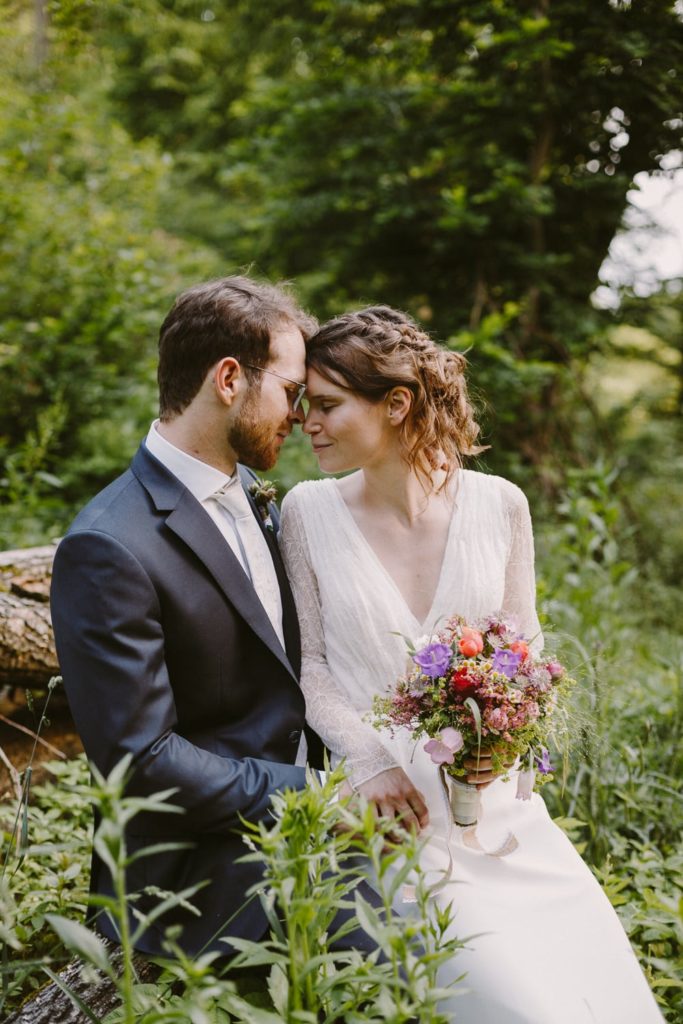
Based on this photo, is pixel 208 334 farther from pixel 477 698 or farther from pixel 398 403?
pixel 477 698

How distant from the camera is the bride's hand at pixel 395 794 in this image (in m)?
2.13

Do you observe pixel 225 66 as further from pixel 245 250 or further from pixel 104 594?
pixel 104 594

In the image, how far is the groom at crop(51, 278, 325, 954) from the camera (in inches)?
71.4

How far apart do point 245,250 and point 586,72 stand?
3875 millimetres

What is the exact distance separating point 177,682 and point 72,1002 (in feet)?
2.84

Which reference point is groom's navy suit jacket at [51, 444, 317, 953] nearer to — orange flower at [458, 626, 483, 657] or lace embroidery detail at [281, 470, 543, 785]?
lace embroidery detail at [281, 470, 543, 785]

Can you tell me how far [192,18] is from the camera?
34.8ft

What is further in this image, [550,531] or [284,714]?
[550,531]

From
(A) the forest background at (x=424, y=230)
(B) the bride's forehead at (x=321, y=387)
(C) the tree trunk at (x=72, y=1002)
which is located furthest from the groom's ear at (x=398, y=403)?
(A) the forest background at (x=424, y=230)

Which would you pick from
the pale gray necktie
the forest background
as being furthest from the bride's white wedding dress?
the forest background

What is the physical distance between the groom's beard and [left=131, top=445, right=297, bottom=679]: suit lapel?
253 millimetres

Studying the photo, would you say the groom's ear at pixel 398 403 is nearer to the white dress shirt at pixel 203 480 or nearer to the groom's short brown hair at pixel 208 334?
the groom's short brown hair at pixel 208 334

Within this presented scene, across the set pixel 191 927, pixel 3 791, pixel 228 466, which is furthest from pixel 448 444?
pixel 3 791

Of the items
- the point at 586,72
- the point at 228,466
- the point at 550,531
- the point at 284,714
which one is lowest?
the point at 550,531
